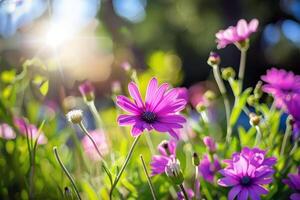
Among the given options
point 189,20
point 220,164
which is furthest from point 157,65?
point 189,20

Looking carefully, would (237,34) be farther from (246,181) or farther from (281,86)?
(246,181)

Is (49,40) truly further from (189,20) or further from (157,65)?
(189,20)

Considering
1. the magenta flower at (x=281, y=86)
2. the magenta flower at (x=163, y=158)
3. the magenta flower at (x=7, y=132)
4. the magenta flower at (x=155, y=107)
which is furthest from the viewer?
the magenta flower at (x=7, y=132)

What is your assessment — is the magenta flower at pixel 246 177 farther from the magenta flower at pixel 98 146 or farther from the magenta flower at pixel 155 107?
the magenta flower at pixel 98 146

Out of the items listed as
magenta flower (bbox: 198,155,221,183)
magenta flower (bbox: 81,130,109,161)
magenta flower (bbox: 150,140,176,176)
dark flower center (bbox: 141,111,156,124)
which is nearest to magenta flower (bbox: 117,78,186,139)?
dark flower center (bbox: 141,111,156,124)

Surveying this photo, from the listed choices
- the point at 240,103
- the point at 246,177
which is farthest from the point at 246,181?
the point at 240,103

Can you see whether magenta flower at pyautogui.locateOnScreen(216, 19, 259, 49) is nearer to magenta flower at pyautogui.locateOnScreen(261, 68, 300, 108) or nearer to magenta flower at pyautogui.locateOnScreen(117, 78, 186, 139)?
magenta flower at pyautogui.locateOnScreen(261, 68, 300, 108)

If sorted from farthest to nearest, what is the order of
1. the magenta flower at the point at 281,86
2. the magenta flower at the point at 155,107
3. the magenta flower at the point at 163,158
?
the magenta flower at the point at 281,86 → the magenta flower at the point at 163,158 → the magenta flower at the point at 155,107

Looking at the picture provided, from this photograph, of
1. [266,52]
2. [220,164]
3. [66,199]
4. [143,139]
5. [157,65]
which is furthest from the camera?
[266,52]

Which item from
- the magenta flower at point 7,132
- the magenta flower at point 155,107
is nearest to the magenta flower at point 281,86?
the magenta flower at point 155,107
